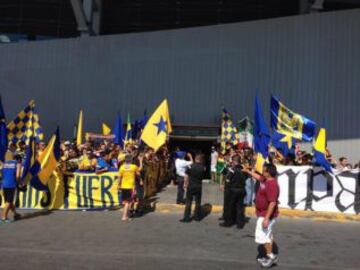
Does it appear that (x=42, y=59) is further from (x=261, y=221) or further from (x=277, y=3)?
(x=261, y=221)

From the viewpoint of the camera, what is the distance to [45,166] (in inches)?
494

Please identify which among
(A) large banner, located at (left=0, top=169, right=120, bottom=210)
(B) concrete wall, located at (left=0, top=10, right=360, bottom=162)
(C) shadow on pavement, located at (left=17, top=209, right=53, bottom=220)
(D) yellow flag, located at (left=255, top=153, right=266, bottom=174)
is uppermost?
(B) concrete wall, located at (left=0, top=10, right=360, bottom=162)

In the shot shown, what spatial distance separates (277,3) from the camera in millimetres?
31391

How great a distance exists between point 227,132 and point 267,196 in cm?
1713

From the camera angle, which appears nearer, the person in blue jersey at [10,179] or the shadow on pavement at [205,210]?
the person in blue jersey at [10,179]

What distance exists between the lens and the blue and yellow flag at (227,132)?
952 inches

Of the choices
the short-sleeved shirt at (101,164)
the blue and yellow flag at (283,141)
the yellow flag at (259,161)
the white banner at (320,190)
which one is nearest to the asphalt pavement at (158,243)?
the white banner at (320,190)

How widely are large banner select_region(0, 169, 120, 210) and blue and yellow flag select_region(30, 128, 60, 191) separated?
0.50 m

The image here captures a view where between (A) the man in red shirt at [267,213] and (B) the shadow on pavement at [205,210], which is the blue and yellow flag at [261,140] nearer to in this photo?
(B) the shadow on pavement at [205,210]

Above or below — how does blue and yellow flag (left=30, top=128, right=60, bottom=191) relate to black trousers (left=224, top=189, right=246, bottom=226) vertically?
above

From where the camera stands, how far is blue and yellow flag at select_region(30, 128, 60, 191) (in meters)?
12.4

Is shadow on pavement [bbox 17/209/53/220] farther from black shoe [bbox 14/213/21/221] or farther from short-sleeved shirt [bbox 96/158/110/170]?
short-sleeved shirt [bbox 96/158/110/170]

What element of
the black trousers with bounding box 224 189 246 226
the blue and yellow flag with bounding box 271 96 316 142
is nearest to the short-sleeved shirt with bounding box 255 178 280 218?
the black trousers with bounding box 224 189 246 226

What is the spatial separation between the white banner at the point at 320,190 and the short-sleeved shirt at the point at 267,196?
6044mm
